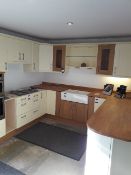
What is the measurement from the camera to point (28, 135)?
331 cm

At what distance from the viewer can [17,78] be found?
394cm

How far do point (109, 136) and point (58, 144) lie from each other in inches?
66.9

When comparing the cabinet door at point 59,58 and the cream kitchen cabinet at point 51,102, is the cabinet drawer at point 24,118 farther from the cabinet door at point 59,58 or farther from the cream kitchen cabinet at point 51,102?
the cabinet door at point 59,58

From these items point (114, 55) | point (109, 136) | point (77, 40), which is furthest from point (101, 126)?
point (77, 40)

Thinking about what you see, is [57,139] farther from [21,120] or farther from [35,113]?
[35,113]

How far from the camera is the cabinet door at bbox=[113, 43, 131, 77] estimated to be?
3418mm

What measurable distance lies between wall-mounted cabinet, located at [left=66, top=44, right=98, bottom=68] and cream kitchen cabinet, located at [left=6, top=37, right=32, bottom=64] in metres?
1.08

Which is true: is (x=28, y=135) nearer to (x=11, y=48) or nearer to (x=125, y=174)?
(x=11, y=48)

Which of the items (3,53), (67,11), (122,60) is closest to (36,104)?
(3,53)

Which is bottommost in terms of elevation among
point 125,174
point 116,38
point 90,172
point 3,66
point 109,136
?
point 90,172

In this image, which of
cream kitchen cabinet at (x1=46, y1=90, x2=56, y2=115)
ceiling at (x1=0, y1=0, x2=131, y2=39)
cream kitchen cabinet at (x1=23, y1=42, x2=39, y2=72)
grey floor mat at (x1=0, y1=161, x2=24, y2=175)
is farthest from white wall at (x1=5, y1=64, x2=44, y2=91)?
grey floor mat at (x1=0, y1=161, x2=24, y2=175)

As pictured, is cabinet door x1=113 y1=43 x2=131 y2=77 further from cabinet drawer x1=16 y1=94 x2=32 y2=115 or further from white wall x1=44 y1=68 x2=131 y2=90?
cabinet drawer x1=16 y1=94 x2=32 y2=115

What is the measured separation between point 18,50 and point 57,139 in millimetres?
2199

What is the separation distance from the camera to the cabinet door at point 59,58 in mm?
4164
